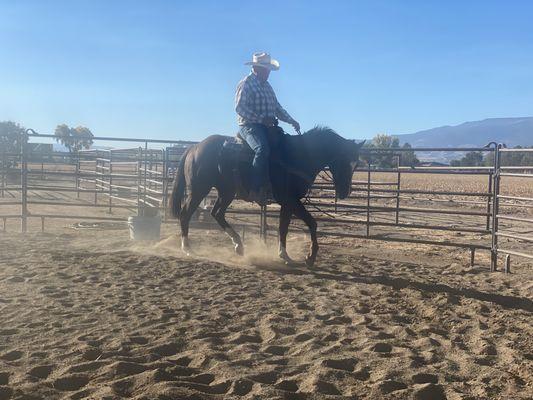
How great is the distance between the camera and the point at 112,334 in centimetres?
387

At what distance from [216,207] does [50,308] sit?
3907mm

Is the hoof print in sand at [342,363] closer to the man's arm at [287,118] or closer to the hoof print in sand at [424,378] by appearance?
the hoof print in sand at [424,378]

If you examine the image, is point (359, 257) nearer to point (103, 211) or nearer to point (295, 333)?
point (295, 333)

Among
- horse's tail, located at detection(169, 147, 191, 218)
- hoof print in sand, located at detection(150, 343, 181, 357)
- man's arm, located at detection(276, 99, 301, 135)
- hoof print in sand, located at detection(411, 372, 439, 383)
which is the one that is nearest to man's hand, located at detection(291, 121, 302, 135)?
man's arm, located at detection(276, 99, 301, 135)

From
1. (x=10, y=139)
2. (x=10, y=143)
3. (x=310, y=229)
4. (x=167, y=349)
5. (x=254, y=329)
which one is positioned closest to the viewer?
(x=167, y=349)

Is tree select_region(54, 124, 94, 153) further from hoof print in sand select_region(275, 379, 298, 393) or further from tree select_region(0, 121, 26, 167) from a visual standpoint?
hoof print in sand select_region(275, 379, 298, 393)

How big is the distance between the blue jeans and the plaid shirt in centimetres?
15

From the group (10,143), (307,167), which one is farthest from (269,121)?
(10,143)

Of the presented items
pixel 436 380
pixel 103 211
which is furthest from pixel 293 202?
pixel 103 211

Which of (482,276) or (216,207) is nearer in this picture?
(482,276)

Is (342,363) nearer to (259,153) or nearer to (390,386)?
(390,386)

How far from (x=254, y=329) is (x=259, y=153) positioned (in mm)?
3137

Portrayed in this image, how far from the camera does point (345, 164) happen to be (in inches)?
280

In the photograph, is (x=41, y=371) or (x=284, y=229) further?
(x=284, y=229)
